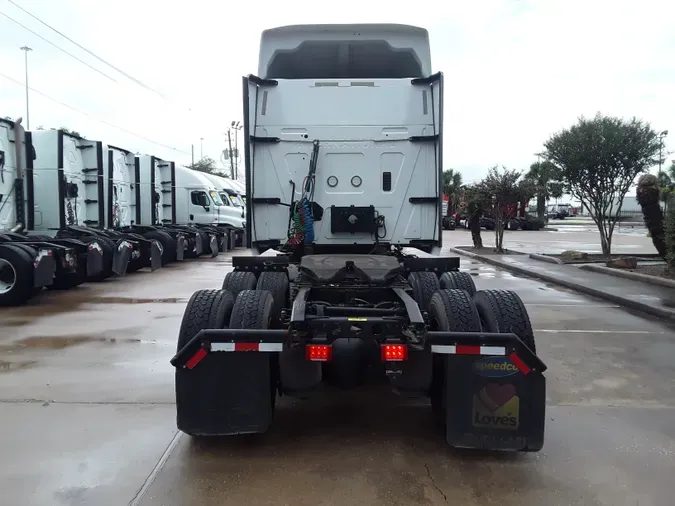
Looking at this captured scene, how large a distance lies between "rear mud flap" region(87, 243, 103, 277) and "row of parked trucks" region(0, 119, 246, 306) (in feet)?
0.07

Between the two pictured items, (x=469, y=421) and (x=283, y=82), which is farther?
(x=283, y=82)

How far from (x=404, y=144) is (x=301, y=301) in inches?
107

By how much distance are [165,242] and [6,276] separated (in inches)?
266

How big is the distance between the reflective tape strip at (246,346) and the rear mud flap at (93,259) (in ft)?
30.8

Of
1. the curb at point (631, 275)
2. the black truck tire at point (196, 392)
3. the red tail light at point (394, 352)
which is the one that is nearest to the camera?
the red tail light at point (394, 352)

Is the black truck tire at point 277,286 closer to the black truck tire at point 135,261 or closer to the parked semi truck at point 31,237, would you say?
the parked semi truck at point 31,237

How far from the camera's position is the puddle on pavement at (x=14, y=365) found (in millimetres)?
6223

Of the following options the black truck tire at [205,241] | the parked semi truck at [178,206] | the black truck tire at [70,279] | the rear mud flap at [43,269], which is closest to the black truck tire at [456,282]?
the rear mud flap at [43,269]

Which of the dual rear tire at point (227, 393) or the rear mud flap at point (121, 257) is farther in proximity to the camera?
the rear mud flap at point (121, 257)

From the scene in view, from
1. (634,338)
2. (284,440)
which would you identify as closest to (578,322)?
(634,338)

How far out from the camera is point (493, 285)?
1359cm

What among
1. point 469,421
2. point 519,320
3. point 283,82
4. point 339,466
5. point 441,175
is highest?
point 283,82

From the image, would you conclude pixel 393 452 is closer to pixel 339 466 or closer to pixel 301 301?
pixel 339 466

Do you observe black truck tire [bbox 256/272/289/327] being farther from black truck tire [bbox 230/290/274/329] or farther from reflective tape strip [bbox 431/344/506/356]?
reflective tape strip [bbox 431/344/506/356]
